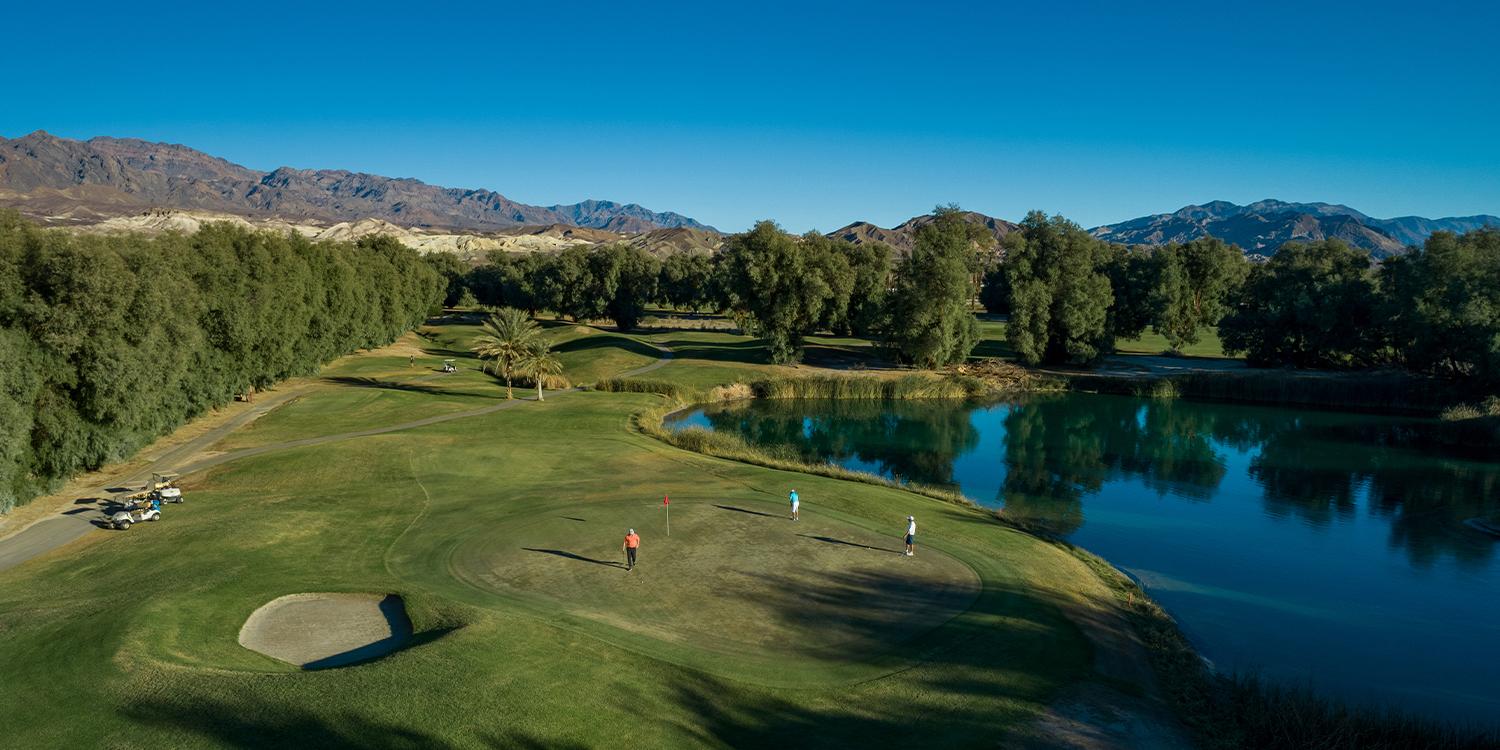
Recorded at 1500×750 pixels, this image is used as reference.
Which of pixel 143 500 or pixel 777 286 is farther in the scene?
pixel 777 286

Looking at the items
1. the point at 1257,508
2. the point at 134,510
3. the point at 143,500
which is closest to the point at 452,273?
the point at 143,500

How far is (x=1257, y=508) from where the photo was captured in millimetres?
45344

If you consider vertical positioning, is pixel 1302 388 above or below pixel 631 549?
above

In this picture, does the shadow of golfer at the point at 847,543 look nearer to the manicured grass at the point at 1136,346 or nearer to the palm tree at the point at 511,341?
the palm tree at the point at 511,341

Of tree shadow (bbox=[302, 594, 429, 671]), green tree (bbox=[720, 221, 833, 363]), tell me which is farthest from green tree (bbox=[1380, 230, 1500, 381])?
tree shadow (bbox=[302, 594, 429, 671])

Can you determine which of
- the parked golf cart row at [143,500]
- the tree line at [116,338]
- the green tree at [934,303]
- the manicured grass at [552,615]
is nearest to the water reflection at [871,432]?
the green tree at [934,303]

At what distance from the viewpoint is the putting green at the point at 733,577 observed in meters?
24.2

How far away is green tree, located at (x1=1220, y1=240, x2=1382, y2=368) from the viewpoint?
8500 cm

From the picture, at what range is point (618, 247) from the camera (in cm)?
13825

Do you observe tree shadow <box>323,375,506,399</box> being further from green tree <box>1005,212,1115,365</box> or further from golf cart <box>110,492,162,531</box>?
green tree <box>1005,212,1115,365</box>

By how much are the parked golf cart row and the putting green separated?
15.9m

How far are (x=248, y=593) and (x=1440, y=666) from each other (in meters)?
40.9

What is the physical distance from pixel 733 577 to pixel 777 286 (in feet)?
227

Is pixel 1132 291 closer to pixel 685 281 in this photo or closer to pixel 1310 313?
pixel 1310 313
